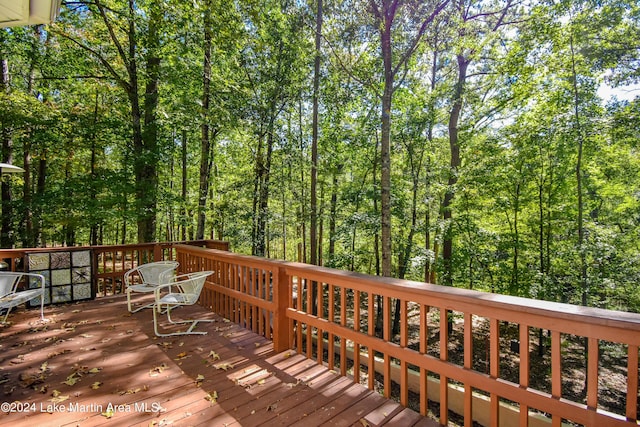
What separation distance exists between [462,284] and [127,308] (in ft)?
25.6

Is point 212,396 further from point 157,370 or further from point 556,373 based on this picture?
point 556,373

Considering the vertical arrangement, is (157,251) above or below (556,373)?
above

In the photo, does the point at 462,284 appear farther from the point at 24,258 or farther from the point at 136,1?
the point at 136,1

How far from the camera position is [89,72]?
7.79m

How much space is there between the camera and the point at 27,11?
1864 mm

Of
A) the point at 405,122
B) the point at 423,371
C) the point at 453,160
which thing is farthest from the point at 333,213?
the point at 423,371

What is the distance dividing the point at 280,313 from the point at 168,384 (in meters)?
1.10

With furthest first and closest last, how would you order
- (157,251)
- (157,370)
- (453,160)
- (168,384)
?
(453,160), (157,251), (157,370), (168,384)

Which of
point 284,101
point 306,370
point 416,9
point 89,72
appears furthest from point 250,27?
point 306,370

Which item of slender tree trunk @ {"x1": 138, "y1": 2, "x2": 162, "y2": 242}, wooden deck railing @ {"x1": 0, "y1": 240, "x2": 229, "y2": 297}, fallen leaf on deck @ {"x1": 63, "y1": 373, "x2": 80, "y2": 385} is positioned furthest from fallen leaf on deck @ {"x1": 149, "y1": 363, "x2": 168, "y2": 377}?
slender tree trunk @ {"x1": 138, "y1": 2, "x2": 162, "y2": 242}

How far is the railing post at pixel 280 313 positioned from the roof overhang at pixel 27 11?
2544 millimetres

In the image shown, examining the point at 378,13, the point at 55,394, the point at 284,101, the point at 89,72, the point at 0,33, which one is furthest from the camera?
the point at 284,101

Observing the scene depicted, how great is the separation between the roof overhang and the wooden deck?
2663mm

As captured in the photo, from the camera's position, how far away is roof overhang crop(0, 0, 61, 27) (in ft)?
5.94
